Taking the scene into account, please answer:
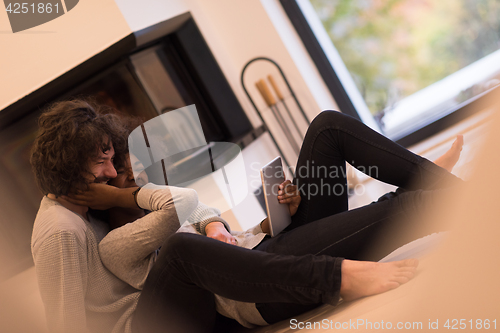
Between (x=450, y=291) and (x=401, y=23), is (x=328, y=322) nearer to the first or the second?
(x=450, y=291)

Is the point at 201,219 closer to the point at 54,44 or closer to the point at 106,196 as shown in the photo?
the point at 106,196

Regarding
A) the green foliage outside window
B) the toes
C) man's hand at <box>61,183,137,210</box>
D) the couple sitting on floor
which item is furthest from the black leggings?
the green foliage outside window

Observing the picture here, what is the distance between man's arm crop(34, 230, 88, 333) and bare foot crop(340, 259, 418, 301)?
530 millimetres

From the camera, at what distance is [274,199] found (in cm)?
94

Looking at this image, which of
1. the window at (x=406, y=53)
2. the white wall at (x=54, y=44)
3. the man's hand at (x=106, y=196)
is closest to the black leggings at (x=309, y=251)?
the man's hand at (x=106, y=196)

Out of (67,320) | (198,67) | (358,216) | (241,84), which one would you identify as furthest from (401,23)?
(67,320)

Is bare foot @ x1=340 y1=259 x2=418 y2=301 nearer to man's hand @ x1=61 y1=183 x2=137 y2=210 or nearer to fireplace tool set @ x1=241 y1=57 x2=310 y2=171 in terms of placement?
man's hand @ x1=61 y1=183 x2=137 y2=210

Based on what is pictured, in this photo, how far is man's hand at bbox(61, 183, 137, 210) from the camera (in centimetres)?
88

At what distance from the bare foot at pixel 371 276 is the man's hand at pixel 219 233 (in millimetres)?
352

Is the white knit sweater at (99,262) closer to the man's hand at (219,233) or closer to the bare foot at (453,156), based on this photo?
the man's hand at (219,233)

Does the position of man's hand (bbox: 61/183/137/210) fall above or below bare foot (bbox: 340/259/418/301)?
above

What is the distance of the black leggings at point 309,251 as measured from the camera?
658 millimetres

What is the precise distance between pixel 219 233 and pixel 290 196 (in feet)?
0.71

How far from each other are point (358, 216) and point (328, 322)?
0.26 m
